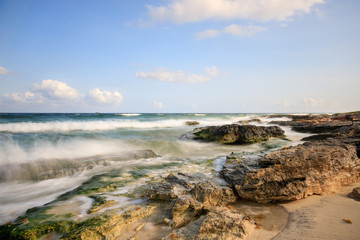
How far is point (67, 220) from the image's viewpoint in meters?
2.93

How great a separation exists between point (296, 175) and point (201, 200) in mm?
1867

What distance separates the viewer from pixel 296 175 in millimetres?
3498

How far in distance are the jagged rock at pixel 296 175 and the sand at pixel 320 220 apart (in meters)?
0.20

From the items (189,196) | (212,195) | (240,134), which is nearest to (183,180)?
(189,196)

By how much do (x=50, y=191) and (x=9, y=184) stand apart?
1.61 m

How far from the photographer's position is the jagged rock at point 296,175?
131 inches

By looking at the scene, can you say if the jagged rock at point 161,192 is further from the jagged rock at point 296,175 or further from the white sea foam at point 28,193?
the white sea foam at point 28,193

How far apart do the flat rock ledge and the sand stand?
0.27 meters

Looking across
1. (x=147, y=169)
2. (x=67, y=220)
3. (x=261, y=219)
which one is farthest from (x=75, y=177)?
(x=261, y=219)

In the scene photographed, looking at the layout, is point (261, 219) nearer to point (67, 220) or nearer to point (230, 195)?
point (230, 195)

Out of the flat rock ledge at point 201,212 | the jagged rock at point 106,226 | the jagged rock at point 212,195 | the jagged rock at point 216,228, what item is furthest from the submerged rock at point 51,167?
the jagged rock at point 216,228

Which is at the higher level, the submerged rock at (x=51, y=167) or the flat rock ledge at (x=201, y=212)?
the flat rock ledge at (x=201, y=212)

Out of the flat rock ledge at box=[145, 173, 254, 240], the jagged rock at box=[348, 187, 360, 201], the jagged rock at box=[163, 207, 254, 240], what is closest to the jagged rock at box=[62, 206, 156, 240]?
the flat rock ledge at box=[145, 173, 254, 240]

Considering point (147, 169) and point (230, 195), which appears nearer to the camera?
point (230, 195)
